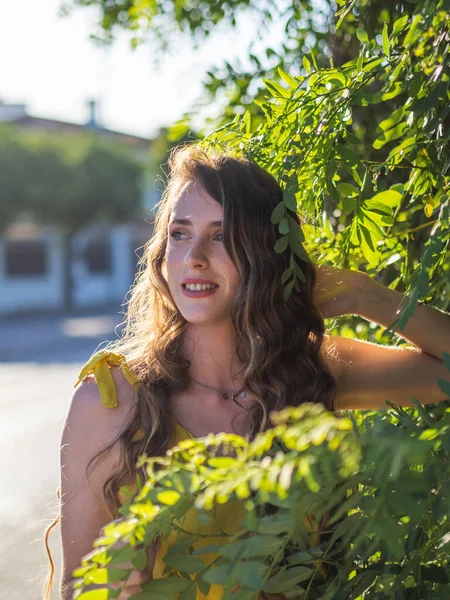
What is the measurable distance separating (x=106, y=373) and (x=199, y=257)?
0.32 meters

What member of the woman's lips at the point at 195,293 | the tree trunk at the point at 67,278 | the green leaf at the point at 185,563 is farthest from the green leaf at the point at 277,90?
the tree trunk at the point at 67,278

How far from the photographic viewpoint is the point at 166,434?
1838mm

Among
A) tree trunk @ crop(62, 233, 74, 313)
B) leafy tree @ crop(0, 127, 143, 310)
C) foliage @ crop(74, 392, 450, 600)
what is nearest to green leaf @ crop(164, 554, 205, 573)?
foliage @ crop(74, 392, 450, 600)

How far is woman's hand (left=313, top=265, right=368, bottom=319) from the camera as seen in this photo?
202 centimetres

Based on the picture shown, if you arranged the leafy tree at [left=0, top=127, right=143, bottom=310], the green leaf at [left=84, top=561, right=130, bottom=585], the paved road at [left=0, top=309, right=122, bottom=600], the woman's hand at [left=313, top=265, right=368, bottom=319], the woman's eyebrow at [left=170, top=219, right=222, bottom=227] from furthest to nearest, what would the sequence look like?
the leafy tree at [left=0, top=127, right=143, bottom=310] → the paved road at [left=0, top=309, right=122, bottom=600] → the woman's hand at [left=313, top=265, right=368, bottom=319] → the woman's eyebrow at [left=170, top=219, right=222, bottom=227] → the green leaf at [left=84, top=561, right=130, bottom=585]

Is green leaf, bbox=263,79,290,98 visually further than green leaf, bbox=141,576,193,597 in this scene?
Yes

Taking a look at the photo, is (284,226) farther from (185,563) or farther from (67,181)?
(67,181)

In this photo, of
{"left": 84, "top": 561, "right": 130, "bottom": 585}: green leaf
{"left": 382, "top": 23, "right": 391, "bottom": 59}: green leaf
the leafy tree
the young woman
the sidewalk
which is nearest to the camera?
{"left": 84, "top": 561, "right": 130, "bottom": 585}: green leaf

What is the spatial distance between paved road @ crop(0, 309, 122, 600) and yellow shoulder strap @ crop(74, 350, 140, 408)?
18.7 inches

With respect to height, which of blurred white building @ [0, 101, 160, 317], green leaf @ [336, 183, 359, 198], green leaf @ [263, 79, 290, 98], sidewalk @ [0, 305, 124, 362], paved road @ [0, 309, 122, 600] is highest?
green leaf @ [263, 79, 290, 98]

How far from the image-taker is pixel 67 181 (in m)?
30.9

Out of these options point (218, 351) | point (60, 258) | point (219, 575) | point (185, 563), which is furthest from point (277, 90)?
point (60, 258)

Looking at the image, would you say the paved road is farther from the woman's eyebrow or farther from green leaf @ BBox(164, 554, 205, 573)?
green leaf @ BBox(164, 554, 205, 573)

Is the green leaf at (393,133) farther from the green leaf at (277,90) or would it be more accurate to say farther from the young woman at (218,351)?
the young woman at (218,351)
